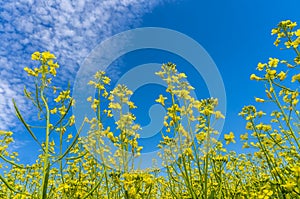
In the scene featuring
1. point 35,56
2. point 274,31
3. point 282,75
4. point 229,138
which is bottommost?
point 229,138

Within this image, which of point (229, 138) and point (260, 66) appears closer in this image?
point (229, 138)

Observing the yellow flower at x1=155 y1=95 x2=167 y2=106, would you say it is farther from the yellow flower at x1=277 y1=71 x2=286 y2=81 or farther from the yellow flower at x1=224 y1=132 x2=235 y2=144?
the yellow flower at x1=277 y1=71 x2=286 y2=81

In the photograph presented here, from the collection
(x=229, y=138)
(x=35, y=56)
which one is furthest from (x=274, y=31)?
(x=35, y=56)

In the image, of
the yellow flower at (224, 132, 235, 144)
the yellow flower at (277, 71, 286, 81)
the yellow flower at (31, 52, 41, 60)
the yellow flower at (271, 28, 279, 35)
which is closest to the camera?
the yellow flower at (31, 52, 41, 60)

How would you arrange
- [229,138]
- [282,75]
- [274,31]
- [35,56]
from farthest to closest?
[274,31], [282,75], [229,138], [35,56]

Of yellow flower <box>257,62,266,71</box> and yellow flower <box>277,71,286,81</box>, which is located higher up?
yellow flower <box>257,62,266,71</box>

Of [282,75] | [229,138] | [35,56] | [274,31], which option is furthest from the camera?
[274,31]

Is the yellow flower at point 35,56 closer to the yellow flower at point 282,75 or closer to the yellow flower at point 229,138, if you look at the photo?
the yellow flower at point 229,138

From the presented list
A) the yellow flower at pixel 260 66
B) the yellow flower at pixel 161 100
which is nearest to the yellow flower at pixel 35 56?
the yellow flower at pixel 161 100

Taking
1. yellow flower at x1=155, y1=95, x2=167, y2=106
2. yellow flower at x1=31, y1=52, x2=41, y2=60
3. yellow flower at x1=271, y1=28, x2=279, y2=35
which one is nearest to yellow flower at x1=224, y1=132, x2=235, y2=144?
yellow flower at x1=155, y1=95, x2=167, y2=106

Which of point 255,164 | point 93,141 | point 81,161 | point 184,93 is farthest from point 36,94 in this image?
point 255,164

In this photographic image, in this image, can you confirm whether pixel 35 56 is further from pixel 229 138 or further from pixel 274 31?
pixel 274 31

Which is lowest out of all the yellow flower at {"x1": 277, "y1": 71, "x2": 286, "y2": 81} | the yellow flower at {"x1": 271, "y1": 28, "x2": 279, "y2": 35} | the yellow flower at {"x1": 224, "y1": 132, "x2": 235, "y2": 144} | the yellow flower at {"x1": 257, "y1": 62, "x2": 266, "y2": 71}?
the yellow flower at {"x1": 224, "y1": 132, "x2": 235, "y2": 144}

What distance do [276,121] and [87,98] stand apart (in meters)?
3.67
